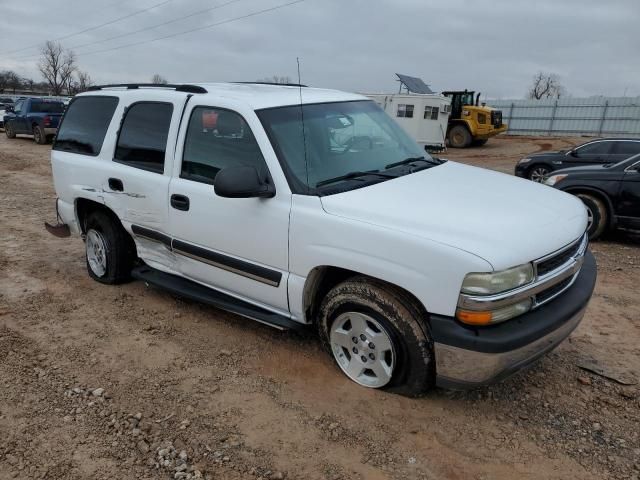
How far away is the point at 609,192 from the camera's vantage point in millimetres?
7285

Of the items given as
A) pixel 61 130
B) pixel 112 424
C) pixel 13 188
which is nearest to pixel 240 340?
pixel 112 424

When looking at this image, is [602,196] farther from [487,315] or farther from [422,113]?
[422,113]

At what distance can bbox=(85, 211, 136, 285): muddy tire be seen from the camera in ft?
16.0

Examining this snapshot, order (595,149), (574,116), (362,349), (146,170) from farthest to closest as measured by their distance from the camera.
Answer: (574,116)
(595,149)
(146,170)
(362,349)

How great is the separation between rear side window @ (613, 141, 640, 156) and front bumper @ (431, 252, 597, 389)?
9.82 m

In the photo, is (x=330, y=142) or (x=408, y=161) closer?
(x=330, y=142)

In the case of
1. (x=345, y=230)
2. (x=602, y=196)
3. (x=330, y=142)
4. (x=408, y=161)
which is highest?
(x=330, y=142)

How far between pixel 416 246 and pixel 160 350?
225 cm

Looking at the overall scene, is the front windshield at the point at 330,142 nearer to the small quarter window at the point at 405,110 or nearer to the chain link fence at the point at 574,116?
the small quarter window at the point at 405,110

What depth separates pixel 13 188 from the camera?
1084cm

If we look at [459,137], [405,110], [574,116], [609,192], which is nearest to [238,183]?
[609,192]

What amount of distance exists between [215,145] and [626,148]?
1052cm

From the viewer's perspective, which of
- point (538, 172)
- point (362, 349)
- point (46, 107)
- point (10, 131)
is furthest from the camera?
point (10, 131)

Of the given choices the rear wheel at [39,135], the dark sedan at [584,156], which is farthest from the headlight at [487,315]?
the rear wheel at [39,135]
